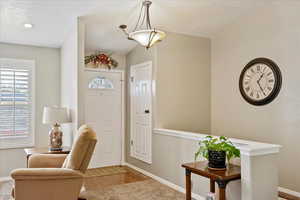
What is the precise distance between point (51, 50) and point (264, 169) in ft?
13.0

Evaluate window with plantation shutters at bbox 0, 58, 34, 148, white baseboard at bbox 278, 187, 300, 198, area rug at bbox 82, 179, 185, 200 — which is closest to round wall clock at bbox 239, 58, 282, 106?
white baseboard at bbox 278, 187, 300, 198

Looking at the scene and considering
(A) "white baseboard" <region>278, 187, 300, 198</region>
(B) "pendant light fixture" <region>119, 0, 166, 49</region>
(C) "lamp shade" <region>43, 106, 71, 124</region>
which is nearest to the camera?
(B) "pendant light fixture" <region>119, 0, 166, 49</region>

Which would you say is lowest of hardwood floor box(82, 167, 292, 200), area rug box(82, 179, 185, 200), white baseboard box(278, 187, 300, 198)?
hardwood floor box(82, 167, 292, 200)

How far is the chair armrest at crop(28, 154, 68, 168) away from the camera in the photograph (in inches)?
116

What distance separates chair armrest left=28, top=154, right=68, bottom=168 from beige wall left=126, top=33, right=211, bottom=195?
5.39 feet

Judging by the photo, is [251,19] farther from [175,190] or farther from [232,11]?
[175,190]

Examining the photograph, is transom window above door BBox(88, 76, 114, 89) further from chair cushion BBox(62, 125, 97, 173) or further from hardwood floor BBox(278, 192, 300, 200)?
hardwood floor BBox(278, 192, 300, 200)

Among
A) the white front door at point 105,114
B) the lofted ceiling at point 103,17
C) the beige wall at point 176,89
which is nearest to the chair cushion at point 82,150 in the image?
the beige wall at point 176,89

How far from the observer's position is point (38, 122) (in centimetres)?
438

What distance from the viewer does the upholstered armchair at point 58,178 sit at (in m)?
2.35

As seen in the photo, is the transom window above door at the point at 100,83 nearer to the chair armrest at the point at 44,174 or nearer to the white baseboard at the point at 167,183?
the white baseboard at the point at 167,183

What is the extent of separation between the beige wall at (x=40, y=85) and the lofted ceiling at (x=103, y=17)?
17 cm

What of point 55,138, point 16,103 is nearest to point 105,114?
point 55,138

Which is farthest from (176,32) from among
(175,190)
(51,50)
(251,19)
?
(175,190)
